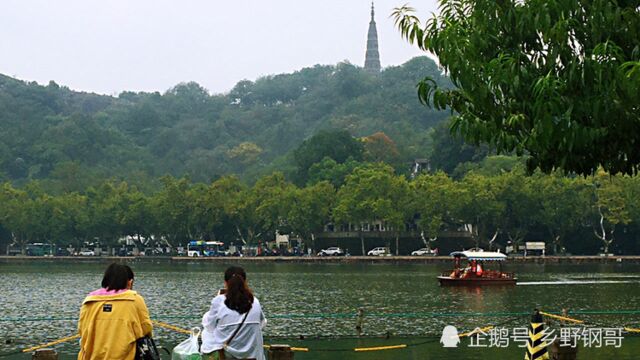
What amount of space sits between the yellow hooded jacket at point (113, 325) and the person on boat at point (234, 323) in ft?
3.67

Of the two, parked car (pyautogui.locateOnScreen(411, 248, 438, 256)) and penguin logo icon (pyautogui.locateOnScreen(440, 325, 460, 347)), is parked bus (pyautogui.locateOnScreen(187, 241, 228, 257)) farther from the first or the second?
penguin logo icon (pyautogui.locateOnScreen(440, 325, 460, 347))

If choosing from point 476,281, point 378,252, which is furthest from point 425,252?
point 476,281

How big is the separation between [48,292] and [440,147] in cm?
7492

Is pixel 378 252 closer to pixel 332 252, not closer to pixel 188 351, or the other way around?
pixel 332 252

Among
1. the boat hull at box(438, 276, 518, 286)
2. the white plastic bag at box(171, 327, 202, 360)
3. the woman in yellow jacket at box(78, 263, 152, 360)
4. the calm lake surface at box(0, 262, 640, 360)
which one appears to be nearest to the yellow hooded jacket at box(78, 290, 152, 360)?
the woman in yellow jacket at box(78, 263, 152, 360)

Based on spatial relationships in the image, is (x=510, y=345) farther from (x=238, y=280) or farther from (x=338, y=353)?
(x=238, y=280)

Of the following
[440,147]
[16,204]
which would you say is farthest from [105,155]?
[440,147]

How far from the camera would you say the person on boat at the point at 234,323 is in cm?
1208

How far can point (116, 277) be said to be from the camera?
Result: 36.9ft

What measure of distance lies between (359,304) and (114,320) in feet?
130

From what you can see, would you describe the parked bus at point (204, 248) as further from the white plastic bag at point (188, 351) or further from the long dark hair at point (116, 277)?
the long dark hair at point (116, 277)

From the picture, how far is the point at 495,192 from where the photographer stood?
100750mm

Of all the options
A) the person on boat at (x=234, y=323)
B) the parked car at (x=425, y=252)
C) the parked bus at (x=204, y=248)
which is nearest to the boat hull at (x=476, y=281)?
the parked car at (x=425, y=252)

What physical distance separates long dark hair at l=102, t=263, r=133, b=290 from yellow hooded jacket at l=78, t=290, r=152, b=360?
0.30 feet
